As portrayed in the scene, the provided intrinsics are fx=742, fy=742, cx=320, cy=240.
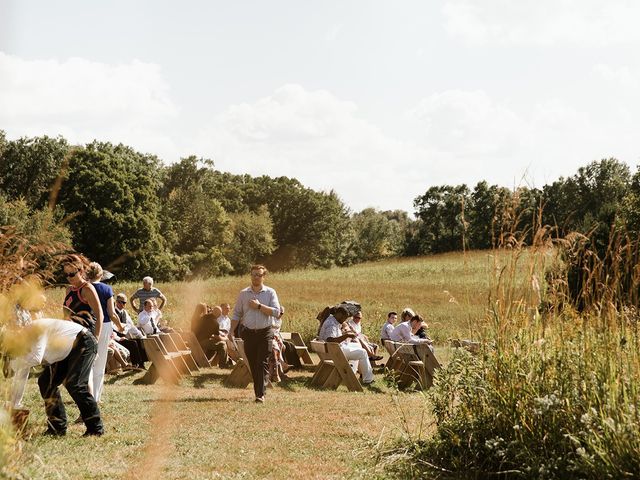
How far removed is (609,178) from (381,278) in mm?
35685

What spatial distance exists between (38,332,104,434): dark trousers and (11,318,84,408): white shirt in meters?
0.11

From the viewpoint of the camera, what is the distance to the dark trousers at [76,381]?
686 cm

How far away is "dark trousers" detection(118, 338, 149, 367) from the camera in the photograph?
1328 cm

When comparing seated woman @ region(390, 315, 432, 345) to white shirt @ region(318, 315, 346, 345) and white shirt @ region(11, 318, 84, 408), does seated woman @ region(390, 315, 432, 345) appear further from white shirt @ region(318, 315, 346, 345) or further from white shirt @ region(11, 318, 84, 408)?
white shirt @ region(11, 318, 84, 408)

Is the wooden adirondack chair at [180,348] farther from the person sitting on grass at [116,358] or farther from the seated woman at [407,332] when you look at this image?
the seated woman at [407,332]

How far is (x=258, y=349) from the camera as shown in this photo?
9.87m

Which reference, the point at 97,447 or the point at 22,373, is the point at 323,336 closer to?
the point at 97,447

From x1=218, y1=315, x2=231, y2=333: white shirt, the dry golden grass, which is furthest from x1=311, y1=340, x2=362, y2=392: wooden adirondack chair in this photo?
the dry golden grass

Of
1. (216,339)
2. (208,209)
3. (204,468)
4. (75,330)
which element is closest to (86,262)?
(75,330)

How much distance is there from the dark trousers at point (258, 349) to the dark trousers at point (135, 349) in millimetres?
4058

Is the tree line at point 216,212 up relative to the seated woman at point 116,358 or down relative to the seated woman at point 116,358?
up

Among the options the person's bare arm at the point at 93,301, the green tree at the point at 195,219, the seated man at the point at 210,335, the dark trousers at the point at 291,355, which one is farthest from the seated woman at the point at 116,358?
the green tree at the point at 195,219

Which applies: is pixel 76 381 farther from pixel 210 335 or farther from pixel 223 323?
pixel 223 323

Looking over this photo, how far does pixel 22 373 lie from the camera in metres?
5.93
